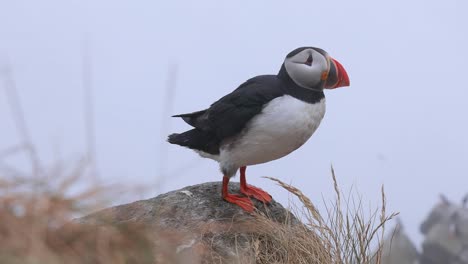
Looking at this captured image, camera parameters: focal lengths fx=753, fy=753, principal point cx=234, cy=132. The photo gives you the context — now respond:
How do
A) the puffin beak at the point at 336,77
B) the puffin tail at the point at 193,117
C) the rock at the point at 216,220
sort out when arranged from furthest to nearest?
the puffin tail at the point at 193,117
the puffin beak at the point at 336,77
the rock at the point at 216,220

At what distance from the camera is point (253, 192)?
5.60m

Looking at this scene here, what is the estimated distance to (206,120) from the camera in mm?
5336

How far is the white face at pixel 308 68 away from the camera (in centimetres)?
507

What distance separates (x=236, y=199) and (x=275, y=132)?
0.65 metres

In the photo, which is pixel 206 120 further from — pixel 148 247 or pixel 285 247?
pixel 148 247

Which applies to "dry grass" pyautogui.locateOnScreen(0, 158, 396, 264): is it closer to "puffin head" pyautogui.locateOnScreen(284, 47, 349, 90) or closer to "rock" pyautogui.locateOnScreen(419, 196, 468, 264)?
"puffin head" pyautogui.locateOnScreen(284, 47, 349, 90)

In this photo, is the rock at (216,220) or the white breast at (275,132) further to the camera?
the white breast at (275,132)

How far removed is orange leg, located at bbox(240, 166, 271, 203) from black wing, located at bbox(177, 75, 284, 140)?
0.47 metres

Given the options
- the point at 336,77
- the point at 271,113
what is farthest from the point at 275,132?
the point at 336,77

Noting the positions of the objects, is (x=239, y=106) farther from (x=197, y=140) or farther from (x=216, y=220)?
(x=216, y=220)

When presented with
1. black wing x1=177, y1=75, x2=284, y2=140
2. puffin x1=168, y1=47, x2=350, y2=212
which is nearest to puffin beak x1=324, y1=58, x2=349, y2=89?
puffin x1=168, y1=47, x2=350, y2=212

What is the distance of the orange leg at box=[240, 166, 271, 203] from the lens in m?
5.52

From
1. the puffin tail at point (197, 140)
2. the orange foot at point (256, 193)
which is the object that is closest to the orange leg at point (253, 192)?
the orange foot at point (256, 193)

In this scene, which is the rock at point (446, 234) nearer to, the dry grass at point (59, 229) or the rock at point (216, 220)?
the rock at point (216, 220)
